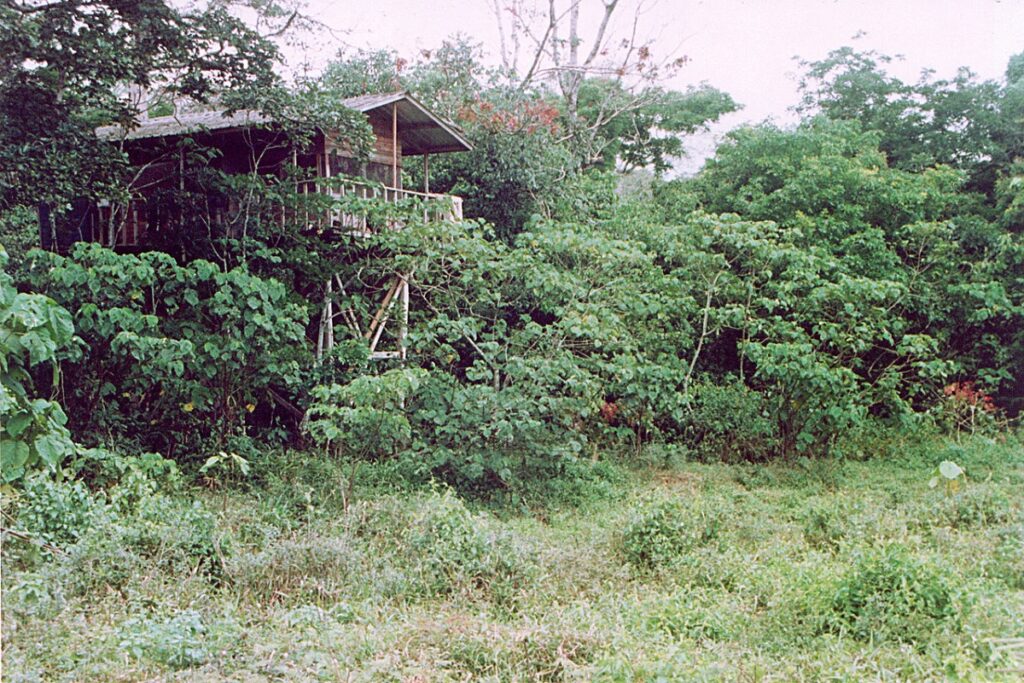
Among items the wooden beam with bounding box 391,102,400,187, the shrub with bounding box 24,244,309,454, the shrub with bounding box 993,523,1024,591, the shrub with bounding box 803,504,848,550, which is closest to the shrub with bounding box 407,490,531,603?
the shrub with bounding box 803,504,848,550

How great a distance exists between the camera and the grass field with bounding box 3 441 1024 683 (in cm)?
338

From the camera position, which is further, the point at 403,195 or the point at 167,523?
the point at 403,195

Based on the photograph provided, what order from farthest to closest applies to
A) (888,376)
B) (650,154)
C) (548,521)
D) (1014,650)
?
(650,154) → (888,376) → (548,521) → (1014,650)

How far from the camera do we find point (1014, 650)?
3.57 meters

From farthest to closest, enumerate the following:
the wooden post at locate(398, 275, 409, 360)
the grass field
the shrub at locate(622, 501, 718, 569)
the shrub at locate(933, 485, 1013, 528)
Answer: the wooden post at locate(398, 275, 409, 360)
the shrub at locate(933, 485, 1013, 528)
the shrub at locate(622, 501, 718, 569)
the grass field

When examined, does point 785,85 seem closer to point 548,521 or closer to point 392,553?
point 548,521

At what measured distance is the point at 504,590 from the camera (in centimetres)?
436

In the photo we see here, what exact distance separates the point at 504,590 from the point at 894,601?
70.9 inches

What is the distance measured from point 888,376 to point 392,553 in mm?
5438

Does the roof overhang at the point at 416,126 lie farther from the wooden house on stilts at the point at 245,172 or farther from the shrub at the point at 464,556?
the shrub at the point at 464,556

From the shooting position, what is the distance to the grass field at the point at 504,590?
3383mm

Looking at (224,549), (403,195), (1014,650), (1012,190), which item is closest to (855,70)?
(1012,190)

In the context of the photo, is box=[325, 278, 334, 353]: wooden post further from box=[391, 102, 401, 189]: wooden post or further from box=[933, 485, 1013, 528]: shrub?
box=[933, 485, 1013, 528]: shrub

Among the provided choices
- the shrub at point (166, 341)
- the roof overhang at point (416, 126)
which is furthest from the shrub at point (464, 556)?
the roof overhang at point (416, 126)
